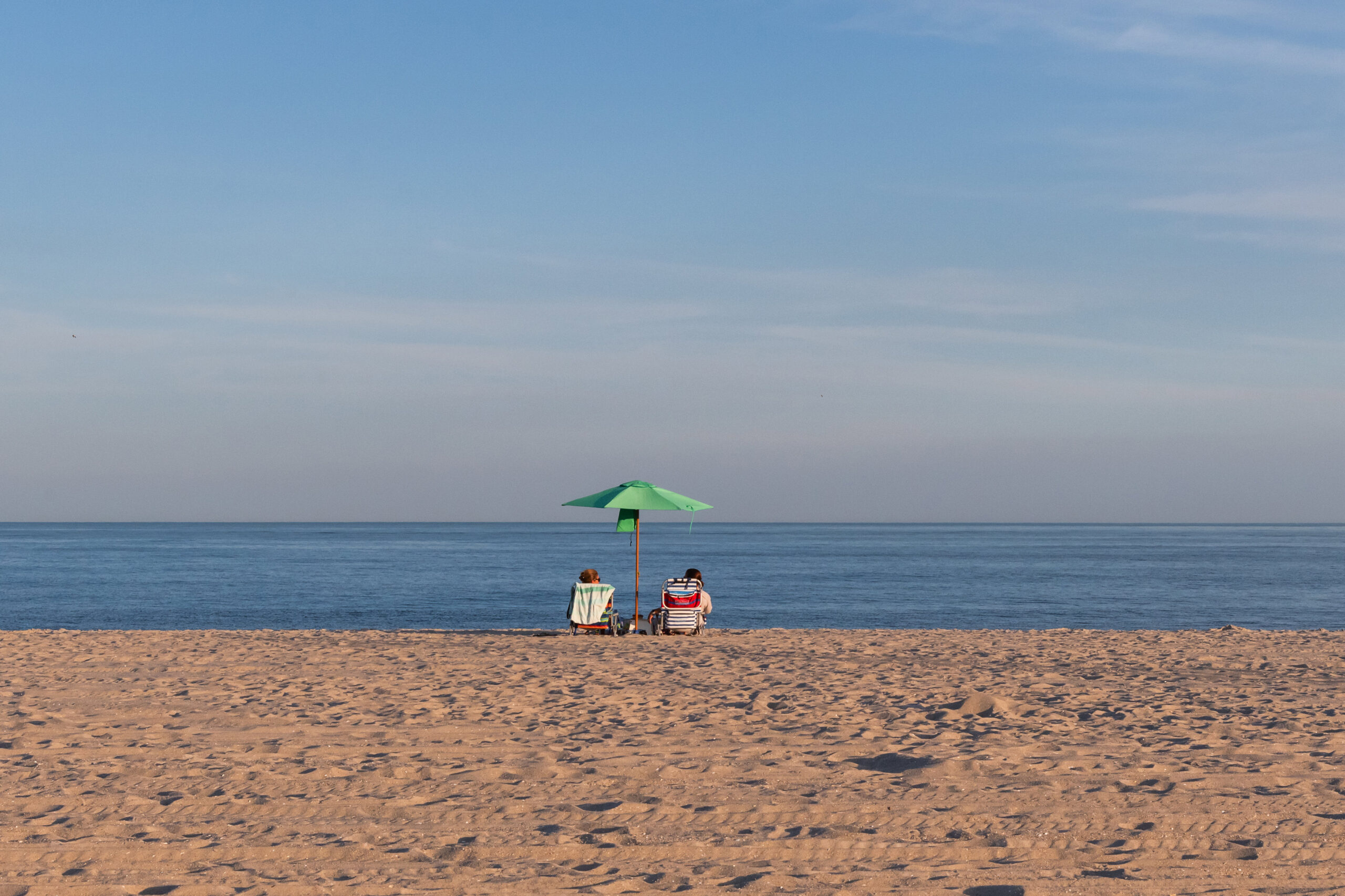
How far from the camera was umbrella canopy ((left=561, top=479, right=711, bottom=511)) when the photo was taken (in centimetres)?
1345

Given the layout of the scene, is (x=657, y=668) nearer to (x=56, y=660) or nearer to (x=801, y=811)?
(x=801, y=811)

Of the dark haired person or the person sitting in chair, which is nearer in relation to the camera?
the person sitting in chair

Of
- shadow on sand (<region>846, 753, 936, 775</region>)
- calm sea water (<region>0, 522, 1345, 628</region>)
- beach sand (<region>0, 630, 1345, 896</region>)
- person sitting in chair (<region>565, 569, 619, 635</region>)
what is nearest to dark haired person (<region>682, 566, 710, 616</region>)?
person sitting in chair (<region>565, 569, 619, 635</region>)

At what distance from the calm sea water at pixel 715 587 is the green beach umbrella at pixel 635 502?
12059 mm

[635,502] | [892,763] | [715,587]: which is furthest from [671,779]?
[715,587]

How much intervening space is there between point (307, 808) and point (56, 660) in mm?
7662

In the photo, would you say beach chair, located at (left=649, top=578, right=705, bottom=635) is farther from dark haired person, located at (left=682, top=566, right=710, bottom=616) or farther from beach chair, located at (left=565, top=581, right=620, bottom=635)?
beach chair, located at (left=565, top=581, right=620, bottom=635)

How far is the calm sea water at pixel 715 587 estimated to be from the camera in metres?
28.3

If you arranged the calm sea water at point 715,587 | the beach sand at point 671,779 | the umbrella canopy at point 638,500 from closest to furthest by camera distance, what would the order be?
the beach sand at point 671,779
the umbrella canopy at point 638,500
the calm sea water at point 715,587

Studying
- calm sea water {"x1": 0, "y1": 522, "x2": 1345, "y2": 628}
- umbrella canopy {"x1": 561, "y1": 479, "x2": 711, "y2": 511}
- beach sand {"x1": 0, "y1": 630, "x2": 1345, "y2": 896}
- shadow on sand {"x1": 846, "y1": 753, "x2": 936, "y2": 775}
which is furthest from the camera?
calm sea water {"x1": 0, "y1": 522, "x2": 1345, "y2": 628}

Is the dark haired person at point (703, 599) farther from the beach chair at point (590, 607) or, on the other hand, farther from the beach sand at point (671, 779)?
the beach sand at point (671, 779)

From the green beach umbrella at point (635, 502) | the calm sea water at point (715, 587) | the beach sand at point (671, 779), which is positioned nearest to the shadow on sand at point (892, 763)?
the beach sand at point (671, 779)

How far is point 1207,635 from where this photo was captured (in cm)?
1430

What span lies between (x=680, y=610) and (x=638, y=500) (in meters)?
1.61
